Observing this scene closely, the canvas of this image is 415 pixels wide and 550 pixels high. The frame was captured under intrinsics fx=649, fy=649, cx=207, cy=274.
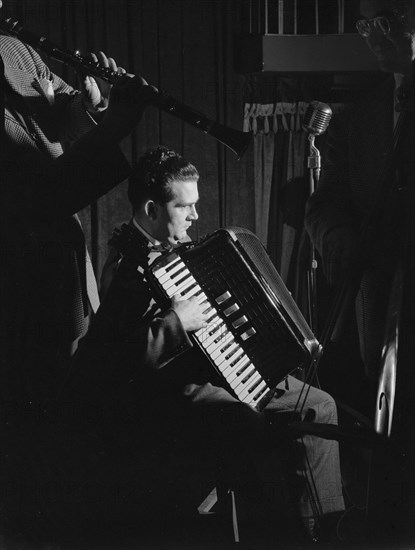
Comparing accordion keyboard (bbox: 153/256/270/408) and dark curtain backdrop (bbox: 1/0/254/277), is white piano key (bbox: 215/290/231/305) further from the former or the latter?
dark curtain backdrop (bbox: 1/0/254/277)

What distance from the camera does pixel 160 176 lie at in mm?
2258

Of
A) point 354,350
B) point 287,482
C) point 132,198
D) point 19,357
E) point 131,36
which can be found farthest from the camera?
point 131,36

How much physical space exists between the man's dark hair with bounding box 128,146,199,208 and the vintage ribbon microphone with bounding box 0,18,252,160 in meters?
0.43

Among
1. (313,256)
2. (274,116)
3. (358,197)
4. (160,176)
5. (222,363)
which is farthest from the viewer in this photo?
(274,116)

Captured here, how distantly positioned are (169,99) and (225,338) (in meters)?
0.68

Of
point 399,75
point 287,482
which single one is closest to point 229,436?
point 287,482

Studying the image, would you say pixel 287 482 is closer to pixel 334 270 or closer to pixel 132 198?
pixel 334 270

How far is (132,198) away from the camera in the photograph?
229 centimetres

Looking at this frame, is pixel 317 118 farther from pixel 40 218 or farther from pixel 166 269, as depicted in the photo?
pixel 40 218

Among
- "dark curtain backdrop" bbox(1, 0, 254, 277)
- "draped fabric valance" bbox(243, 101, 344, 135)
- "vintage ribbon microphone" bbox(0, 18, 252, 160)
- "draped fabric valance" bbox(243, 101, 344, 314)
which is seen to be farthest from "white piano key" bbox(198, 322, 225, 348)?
"draped fabric valance" bbox(243, 101, 344, 135)

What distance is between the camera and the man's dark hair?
2.24 metres

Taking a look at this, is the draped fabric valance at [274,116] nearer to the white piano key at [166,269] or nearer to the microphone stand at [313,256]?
the microphone stand at [313,256]

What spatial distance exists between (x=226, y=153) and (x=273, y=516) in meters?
2.43

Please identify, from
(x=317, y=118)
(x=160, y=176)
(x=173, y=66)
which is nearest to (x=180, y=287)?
(x=160, y=176)
